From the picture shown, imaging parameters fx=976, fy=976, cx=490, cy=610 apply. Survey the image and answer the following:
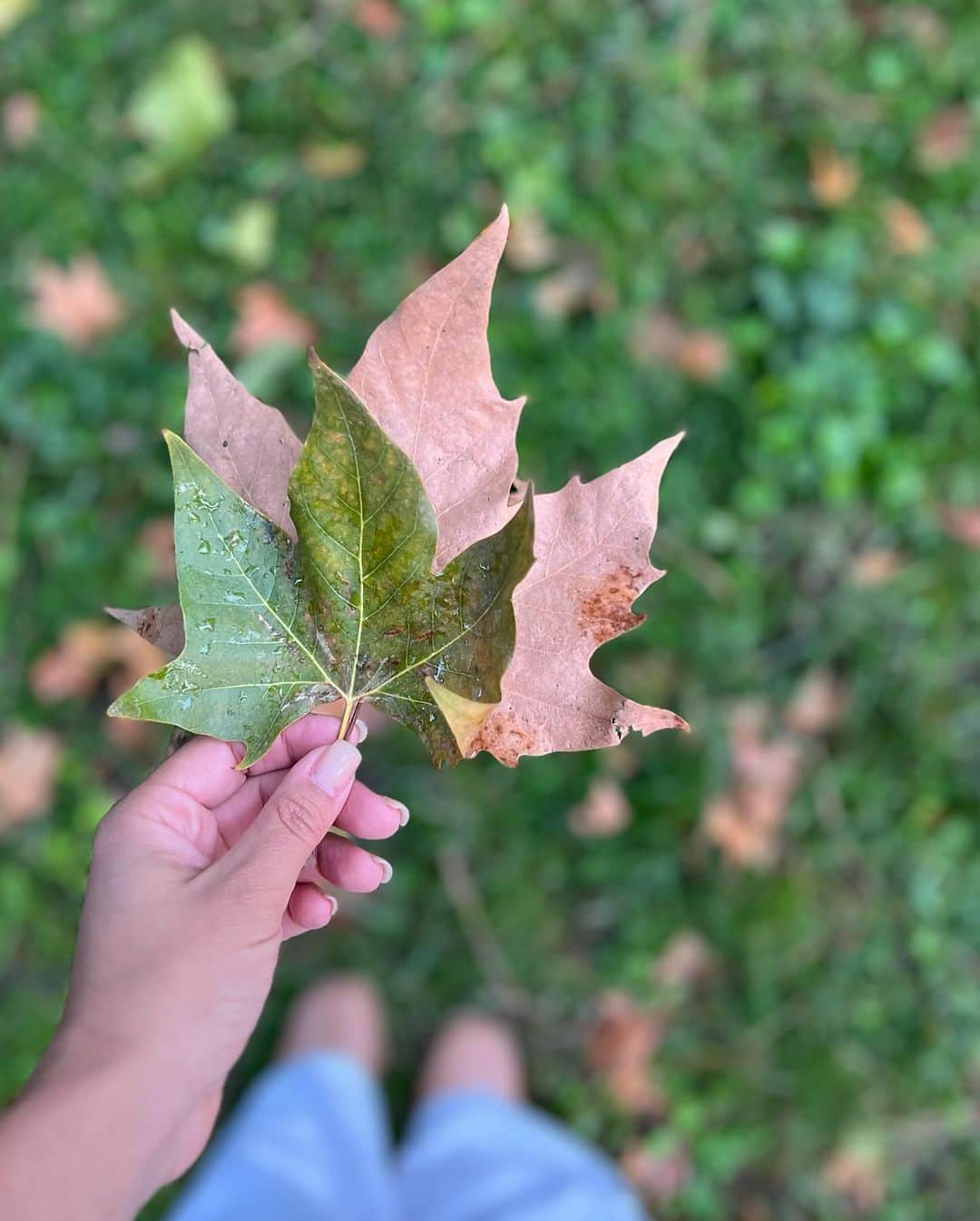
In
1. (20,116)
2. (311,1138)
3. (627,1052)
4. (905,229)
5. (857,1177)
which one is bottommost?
(857,1177)

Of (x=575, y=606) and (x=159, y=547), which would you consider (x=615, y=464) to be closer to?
(x=159, y=547)

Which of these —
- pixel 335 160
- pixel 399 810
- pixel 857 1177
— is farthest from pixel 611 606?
pixel 857 1177

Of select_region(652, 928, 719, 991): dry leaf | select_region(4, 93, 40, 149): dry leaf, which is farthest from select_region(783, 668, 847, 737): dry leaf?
select_region(4, 93, 40, 149): dry leaf

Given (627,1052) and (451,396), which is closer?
(451,396)

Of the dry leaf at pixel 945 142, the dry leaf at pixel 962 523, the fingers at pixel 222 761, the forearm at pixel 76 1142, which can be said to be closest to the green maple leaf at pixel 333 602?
the fingers at pixel 222 761

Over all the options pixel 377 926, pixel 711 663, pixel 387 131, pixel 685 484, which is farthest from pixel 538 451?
pixel 377 926

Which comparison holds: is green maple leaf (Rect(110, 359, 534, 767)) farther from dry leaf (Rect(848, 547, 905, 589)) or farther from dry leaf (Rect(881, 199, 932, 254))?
dry leaf (Rect(881, 199, 932, 254))

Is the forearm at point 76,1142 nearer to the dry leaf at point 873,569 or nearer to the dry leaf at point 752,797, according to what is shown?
the dry leaf at point 752,797

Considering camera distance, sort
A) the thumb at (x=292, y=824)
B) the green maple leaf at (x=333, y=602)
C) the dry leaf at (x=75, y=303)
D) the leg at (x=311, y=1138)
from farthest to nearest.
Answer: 1. the dry leaf at (x=75, y=303)
2. the leg at (x=311, y=1138)
3. the thumb at (x=292, y=824)
4. the green maple leaf at (x=333, y=602)
